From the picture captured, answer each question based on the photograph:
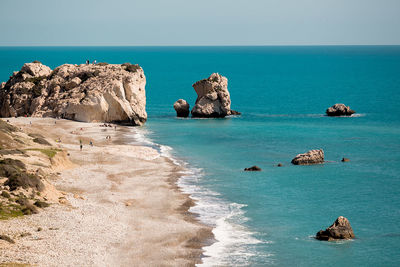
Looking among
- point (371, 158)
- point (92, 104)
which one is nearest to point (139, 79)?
point (92, 104)

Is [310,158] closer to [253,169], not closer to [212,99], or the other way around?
[253,169]

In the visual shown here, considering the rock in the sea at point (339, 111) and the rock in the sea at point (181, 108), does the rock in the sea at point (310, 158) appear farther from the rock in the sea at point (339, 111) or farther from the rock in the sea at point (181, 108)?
the rock in the sea at point (181, 108)

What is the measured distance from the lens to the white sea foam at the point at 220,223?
36875mm

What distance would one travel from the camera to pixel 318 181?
5944 cm

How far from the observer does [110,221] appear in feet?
140

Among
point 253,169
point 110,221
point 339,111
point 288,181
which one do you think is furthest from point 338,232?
point 339,111

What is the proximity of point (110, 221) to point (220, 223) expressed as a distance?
8829mm

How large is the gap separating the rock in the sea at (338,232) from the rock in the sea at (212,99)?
69.3 meters

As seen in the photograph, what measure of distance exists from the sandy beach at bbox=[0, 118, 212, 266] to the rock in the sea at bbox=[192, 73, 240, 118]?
4224 cm

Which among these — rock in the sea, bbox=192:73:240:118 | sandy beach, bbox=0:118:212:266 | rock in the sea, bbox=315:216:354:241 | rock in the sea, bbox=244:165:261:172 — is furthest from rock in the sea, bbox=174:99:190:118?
rock in the sea, bbox=315:216:354:241

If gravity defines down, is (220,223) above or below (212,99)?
below

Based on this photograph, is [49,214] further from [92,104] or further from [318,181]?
[92,104]

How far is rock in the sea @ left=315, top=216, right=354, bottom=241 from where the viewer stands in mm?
40562

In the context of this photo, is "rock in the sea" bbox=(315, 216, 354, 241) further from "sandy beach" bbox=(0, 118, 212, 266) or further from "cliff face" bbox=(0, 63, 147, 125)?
"cliff face" bbox=(0, 63, 147, 125)
